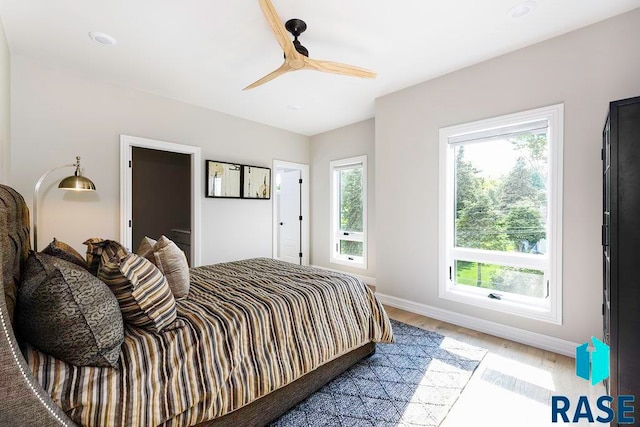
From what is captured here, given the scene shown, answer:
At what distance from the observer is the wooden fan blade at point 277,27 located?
172 centimetres

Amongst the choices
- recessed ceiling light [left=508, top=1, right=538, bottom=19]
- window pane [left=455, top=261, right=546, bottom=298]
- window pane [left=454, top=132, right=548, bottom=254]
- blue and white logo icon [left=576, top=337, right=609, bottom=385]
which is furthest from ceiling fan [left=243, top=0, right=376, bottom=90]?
blue and white logo icon [left=576, top=337, right=609, bottom=385]

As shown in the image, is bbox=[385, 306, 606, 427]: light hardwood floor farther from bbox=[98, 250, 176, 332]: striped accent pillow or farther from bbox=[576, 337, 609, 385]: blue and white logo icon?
bbox=[98, 250, 176, 332]: striped accent pillow

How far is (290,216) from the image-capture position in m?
5.67

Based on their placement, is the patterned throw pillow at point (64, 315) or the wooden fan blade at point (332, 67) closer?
the patterned throw pillow at point (64, 315)

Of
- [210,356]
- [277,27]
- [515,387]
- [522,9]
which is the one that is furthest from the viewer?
[522,9]

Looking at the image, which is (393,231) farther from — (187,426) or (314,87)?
(187,426)

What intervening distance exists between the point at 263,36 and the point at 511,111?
2386 mm

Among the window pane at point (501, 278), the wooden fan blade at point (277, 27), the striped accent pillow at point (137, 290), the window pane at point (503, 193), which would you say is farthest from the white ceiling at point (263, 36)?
the window pane at point (501, 278)

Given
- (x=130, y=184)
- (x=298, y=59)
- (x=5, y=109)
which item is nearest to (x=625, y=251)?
(x=298, y=59)

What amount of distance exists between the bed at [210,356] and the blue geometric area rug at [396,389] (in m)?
0.08

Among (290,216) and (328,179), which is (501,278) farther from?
(290,216)

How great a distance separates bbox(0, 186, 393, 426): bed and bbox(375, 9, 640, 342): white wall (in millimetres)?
1330

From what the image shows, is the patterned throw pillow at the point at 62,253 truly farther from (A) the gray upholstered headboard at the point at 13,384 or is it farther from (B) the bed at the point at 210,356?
(A) the gray upholstered headboard at the point at 13,384

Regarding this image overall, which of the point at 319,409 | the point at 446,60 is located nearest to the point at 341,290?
the point at 319,409
